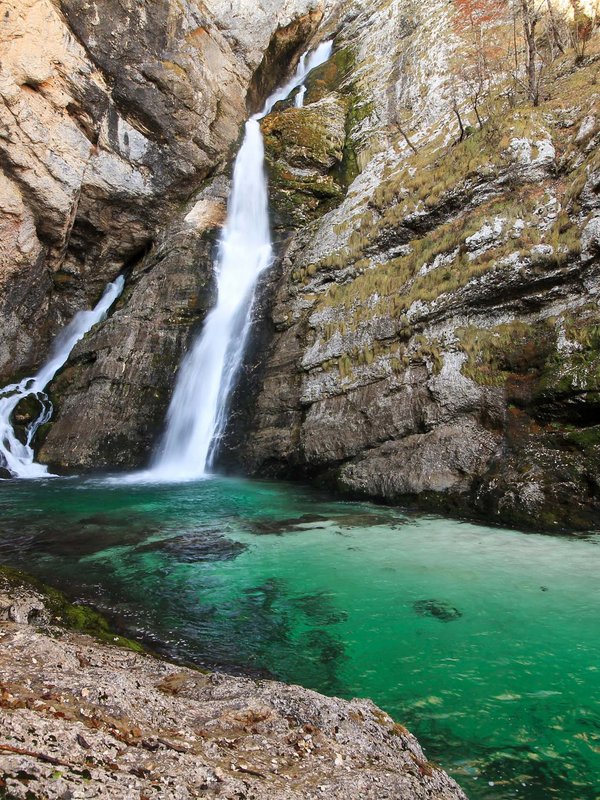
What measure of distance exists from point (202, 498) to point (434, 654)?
8502 millimetres

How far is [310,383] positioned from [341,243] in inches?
228

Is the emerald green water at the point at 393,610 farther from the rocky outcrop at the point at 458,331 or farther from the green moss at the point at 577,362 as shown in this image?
the green moss at the point at 577,362

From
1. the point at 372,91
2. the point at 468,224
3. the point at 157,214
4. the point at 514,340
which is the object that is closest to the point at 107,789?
the point at 514,340

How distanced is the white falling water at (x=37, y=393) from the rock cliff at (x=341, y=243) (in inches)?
25.0

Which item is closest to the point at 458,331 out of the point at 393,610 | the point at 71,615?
the point at 393,610

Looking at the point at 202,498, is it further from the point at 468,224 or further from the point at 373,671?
the point at 468,224

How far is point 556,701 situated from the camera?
3770 mm

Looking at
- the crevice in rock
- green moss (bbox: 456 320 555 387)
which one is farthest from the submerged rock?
the crevice in rock

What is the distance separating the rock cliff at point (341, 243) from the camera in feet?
34.3

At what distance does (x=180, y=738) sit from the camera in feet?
8.11

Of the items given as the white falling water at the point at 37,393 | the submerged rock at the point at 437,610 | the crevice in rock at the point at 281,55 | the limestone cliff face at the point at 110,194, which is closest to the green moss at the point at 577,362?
the submerged rock at the point at 437,610

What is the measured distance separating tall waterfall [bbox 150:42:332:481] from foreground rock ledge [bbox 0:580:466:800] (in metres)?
12.6

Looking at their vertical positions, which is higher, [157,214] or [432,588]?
[157,214]

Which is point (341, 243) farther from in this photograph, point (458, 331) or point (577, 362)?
point (577, 362)
